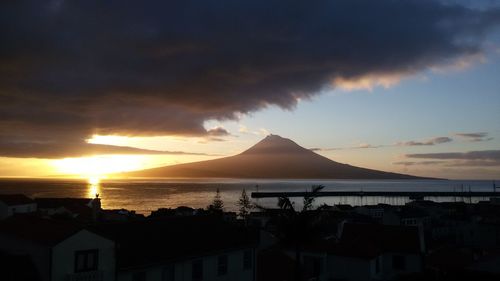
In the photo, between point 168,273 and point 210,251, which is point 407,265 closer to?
point 210,251

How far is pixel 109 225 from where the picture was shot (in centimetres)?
2252

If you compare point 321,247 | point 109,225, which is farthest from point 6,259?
point 321,247

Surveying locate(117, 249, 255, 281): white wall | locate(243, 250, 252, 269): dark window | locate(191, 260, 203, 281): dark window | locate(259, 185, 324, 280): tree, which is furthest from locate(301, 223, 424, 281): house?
locate(191, 260, 203, 281): dark window

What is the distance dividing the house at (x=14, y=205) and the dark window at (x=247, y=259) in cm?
5023

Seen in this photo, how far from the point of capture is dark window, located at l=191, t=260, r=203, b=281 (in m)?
22.8

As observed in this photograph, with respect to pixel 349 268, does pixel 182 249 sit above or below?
above

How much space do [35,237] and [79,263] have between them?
7.65 ft

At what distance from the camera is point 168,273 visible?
21609 mm

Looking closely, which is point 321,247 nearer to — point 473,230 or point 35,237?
point 35,237

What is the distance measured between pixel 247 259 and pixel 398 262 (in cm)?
1275

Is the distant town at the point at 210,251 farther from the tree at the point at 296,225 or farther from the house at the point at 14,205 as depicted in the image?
the house at the point at 14,205

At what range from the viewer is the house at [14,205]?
65.2m

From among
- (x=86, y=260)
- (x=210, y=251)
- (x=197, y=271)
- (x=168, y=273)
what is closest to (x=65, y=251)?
(x=86, y=260)

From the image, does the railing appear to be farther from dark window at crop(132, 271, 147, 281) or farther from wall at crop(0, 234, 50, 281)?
dark window at crop(132, 271, 147, 281)
